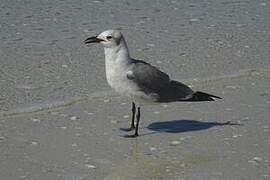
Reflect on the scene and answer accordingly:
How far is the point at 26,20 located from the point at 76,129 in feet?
10.3

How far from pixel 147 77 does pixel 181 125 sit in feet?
1.38

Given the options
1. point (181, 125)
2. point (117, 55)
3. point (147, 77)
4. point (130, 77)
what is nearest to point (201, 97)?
point (181, 125)

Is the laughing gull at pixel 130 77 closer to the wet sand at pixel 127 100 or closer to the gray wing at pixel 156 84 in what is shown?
the gray wing at pixel 156 84

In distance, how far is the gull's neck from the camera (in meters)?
4.81

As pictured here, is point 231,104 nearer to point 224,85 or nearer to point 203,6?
point 224,85

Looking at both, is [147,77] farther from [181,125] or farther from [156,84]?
[181,125]

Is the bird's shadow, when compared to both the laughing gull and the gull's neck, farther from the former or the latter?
the gull's neck

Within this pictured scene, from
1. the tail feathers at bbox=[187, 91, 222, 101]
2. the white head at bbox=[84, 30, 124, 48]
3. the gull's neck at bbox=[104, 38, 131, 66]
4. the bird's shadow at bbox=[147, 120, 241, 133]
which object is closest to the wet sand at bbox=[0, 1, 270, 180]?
the bird's shadow at bbox=[147, 120, 241, 133]

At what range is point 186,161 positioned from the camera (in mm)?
4414

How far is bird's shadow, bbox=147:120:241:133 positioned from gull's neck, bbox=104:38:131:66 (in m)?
0.50

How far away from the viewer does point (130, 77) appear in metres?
4.79

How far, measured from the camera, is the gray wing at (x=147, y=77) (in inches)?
190

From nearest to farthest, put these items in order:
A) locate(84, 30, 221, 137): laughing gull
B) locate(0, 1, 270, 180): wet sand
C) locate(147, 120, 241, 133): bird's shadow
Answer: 1. locate(0, 1, 270, 180): wet sand
2. locate(84, 30, 221, 137): laughing gull
3. locate(147, 120, 241, 133): bird's shadow

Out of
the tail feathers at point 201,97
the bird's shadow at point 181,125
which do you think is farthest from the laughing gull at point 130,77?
the bird's shadow at point 181,125
